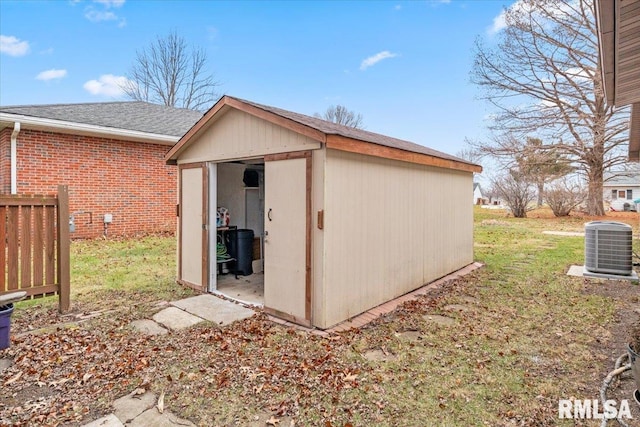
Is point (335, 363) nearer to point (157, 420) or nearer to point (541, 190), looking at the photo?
point (157, 420)

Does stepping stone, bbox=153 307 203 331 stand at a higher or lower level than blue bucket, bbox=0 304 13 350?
lower

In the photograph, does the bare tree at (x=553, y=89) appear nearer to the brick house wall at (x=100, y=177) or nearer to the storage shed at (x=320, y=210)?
the storage shed at (x=320, y=210)

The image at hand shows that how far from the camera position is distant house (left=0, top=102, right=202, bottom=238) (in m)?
8.55

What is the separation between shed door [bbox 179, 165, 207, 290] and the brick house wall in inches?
214

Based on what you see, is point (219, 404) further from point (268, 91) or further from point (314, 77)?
point (268, 91)

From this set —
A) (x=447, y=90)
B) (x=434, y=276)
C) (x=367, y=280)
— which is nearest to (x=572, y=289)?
(x=434, y=276)

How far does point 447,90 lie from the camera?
658 inches

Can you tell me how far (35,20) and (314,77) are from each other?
43.4 feet

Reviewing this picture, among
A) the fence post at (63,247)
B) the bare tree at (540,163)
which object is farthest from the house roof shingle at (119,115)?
the bare tree at (540,163)

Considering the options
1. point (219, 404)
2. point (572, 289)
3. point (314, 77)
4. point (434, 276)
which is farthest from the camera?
point (314, 77)

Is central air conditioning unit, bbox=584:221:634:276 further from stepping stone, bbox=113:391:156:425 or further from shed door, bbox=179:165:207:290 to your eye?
stepping stone, bbox=113:391:156:425

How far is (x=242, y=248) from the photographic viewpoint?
21.6ft

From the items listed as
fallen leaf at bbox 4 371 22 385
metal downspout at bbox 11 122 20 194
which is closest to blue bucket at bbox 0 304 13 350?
fallen leaf at bbox 4 371 22 385

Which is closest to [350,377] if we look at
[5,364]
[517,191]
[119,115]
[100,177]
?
[5,364]
